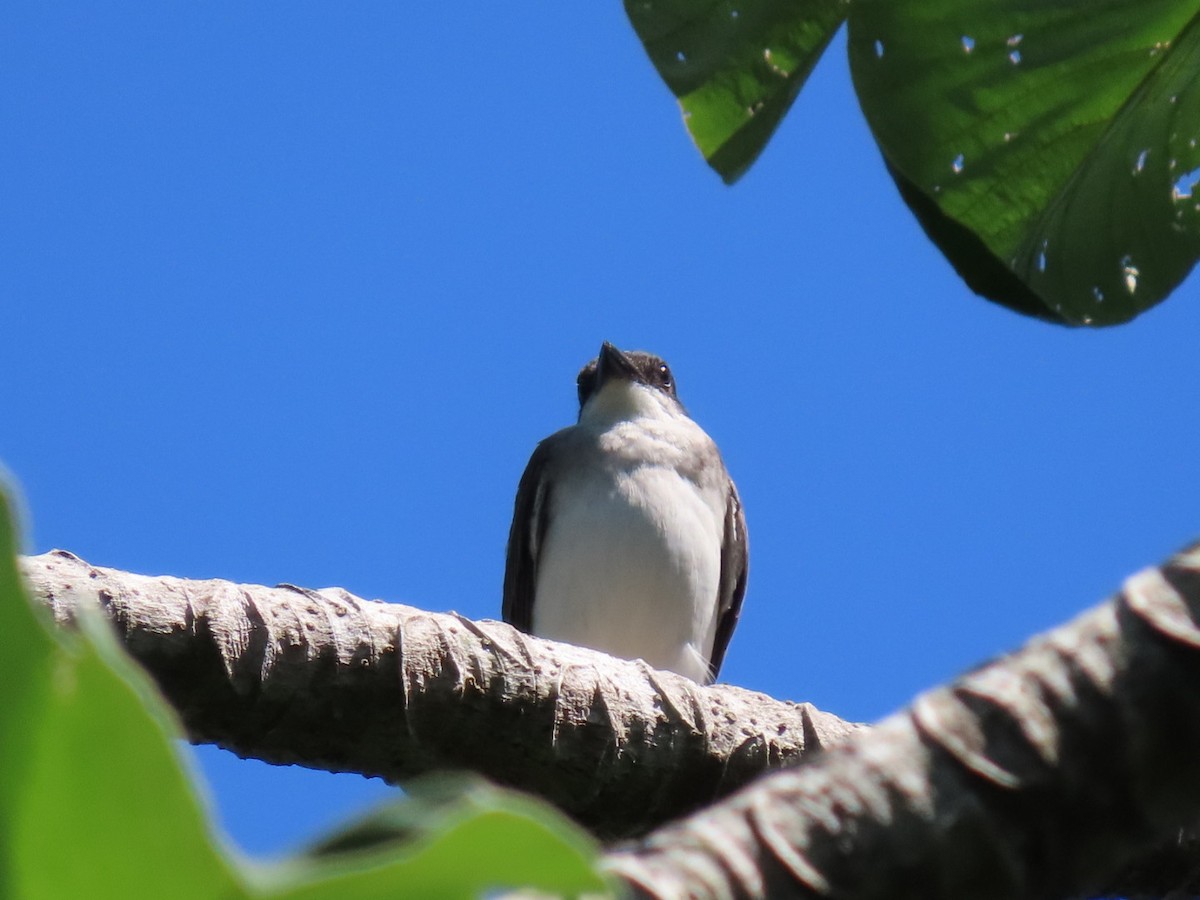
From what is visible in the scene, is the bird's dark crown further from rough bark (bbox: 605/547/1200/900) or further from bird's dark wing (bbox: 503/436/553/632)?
rough bark (bbox: 605/547/1200/900)

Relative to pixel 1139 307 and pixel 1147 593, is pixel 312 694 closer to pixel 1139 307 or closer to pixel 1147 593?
pixel 1139 307

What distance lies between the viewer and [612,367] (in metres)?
8.09

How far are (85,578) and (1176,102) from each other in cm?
250

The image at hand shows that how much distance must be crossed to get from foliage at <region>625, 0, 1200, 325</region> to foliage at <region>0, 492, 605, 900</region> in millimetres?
2540

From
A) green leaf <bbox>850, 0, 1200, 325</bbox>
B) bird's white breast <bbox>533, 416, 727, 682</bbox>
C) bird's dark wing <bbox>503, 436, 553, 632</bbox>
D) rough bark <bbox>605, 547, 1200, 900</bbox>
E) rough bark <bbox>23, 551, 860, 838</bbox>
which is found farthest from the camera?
bird's dark wing <bbox>503, 436, 553, 632</bbox>

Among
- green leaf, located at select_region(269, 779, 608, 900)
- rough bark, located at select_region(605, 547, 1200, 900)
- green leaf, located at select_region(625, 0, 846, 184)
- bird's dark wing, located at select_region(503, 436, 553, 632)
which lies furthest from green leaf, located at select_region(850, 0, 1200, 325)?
bird's dark wing, located at select_region(503, 436, 553, 632)

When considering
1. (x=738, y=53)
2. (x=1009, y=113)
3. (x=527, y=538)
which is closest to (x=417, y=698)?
→ (x=738, y=53)

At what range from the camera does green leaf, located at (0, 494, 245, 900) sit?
25.2 inches

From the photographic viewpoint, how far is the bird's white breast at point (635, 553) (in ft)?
23.6

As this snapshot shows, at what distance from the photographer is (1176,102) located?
3.20 meters

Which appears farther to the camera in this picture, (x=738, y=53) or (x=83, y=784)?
(x=738, y=53)

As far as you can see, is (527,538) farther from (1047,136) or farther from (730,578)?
(1047,136)

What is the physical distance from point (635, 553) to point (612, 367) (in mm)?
1338

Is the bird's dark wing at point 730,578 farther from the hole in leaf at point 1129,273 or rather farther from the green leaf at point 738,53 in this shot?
the green leaf at point 738,53
